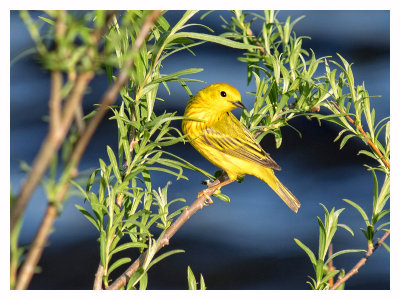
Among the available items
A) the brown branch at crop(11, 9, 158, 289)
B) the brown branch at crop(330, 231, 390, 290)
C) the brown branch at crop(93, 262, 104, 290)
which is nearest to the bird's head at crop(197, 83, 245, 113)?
the brown branch at crop(330, 231, 390, 290)

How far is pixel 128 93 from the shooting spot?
3.74ft

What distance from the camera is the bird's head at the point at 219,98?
1956 mm

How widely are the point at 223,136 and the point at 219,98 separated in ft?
0.53

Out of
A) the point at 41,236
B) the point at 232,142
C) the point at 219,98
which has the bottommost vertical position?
the point at 41,236

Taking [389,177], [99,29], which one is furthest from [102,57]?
[389,177]

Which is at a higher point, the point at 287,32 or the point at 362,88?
the point at 287,32

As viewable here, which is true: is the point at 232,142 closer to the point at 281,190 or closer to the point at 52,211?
the point at 281,190

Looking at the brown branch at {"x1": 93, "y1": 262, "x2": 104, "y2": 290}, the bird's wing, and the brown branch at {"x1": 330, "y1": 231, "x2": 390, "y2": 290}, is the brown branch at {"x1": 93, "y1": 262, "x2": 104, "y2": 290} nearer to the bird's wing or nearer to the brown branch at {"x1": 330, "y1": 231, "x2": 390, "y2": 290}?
the brown branch at {"x1": 330, "y1": 231, "x2": 390, "y2": 290}

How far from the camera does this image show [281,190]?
2.04 meters

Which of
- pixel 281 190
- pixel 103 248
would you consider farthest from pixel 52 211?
pixel 281 190

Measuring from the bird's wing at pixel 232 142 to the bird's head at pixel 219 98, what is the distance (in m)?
0.04

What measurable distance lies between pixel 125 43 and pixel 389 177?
0.71 metres

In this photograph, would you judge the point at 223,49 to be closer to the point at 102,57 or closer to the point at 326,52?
the point at 326,52

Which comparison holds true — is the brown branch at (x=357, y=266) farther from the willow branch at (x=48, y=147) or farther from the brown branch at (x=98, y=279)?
the willow branch at (x=48, y=147)
